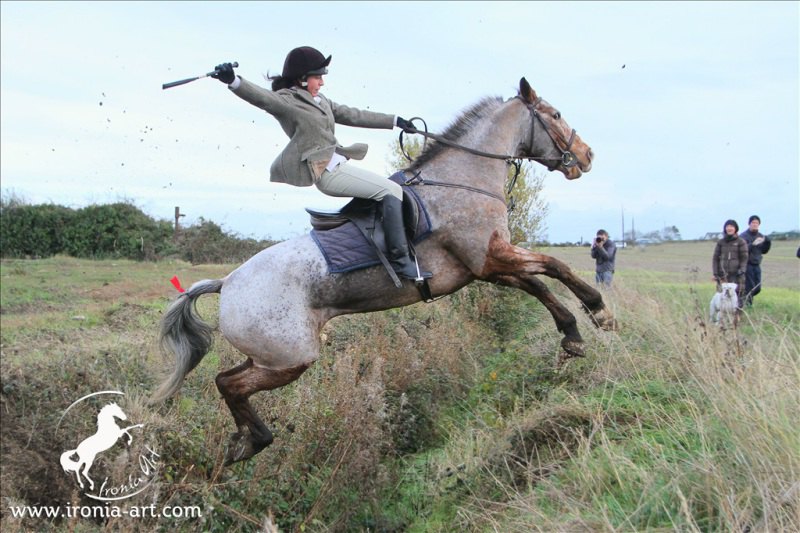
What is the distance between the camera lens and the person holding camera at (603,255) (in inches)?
530

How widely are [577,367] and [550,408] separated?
1.11 metres

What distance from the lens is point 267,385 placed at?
5.18 m

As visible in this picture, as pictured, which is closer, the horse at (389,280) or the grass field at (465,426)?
the grass field at (465,426)

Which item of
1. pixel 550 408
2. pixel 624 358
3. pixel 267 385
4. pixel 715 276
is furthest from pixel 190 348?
pixel 715 276

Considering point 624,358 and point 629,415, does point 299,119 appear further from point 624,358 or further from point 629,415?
point 624,358

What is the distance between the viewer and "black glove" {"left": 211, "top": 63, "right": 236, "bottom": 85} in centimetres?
424

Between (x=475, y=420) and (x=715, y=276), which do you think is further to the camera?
(x=715, y=276)

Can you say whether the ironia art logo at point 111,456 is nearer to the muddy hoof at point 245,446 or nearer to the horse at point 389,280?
the horse at point 389,280

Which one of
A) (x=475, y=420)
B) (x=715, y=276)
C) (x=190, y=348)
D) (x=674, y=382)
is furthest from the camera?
(x=715, y=276)

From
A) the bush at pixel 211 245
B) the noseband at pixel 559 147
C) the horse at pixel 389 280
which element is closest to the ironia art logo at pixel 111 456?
the horse at pixel 389 280

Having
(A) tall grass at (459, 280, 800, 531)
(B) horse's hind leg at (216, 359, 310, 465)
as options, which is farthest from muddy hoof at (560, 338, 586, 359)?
(B) horse's hind leg at (216, 359, 310, 465)

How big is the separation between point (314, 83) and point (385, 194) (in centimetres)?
98

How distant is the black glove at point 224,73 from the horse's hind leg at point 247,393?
2.24 meters

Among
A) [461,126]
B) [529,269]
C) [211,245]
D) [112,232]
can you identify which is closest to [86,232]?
[112,232]
